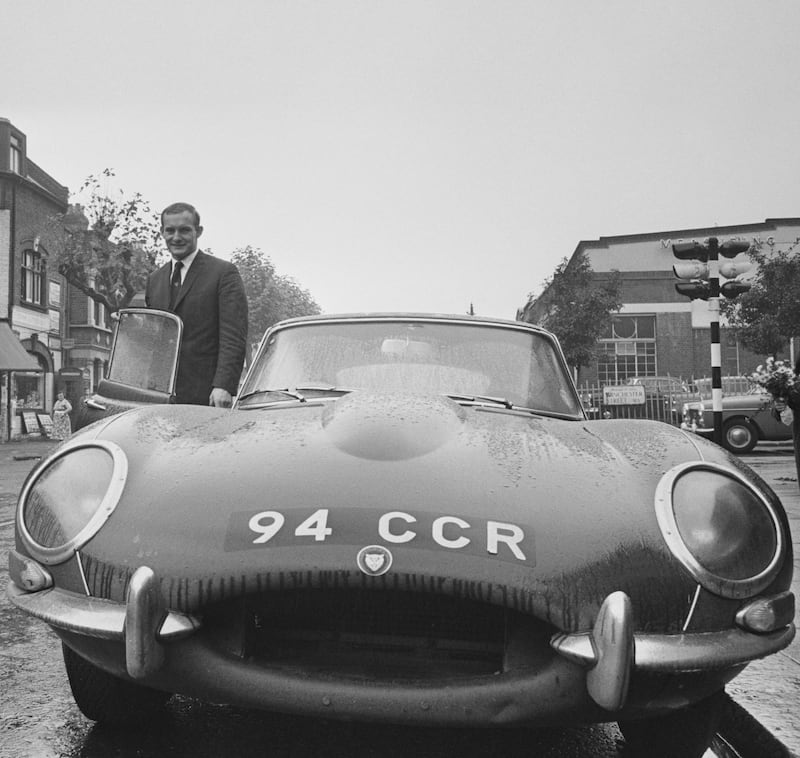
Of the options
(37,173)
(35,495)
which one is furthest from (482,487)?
(37,173)

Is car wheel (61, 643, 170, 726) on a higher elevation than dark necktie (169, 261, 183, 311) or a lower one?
lower

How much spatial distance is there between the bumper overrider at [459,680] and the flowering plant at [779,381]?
5.06 m

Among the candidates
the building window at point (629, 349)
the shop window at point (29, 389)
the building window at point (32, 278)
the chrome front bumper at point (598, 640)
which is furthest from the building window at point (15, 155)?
the chrome front bumper at point (598, 640)

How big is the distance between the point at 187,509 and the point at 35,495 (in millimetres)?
453

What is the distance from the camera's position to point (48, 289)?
29328mm

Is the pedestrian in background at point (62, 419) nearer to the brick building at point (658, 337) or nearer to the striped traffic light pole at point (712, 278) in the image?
the striped traffic light pole at point (712, 278)

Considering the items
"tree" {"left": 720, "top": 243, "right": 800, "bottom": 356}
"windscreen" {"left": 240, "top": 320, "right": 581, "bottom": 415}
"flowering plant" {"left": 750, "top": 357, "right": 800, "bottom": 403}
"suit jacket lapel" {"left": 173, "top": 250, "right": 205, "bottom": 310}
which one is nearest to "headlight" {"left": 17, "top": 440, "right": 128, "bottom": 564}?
"windscreen" {"left": 240, "top": 320, "right": 581, "bottom": 415}

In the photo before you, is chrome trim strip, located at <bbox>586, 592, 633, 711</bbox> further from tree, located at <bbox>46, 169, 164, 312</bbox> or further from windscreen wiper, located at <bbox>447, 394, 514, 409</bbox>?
tree, located at <bbox>46, 169, 164, 312</bbox>

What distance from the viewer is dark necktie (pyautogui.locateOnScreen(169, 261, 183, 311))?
15.1 feet

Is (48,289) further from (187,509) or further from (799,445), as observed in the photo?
(187,509)

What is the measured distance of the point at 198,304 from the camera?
15.0 ft

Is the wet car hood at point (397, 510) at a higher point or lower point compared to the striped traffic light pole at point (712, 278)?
lower

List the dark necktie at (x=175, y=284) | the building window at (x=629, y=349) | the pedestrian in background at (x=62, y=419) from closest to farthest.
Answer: the dark necktie at (x=175, y=284) → the pedestrian in background at (x=62, y=419) → the building window at (x=629, y=349)

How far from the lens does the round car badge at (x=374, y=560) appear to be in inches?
70.2
